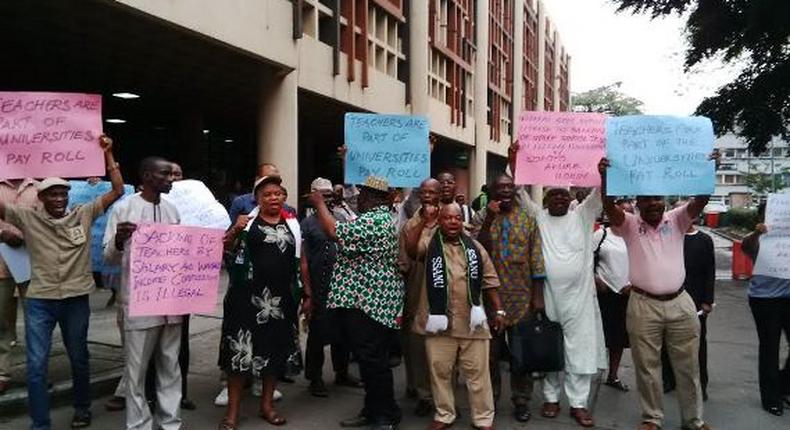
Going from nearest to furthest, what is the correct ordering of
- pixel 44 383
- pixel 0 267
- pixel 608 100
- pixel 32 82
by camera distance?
pixel 44 383
pixel 0 267
pixel 32 82
pixel 608 100

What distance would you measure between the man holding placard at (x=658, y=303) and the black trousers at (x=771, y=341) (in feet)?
3.20

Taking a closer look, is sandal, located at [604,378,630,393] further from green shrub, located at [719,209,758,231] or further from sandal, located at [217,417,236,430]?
green shrub, located at [719,209,758,231]

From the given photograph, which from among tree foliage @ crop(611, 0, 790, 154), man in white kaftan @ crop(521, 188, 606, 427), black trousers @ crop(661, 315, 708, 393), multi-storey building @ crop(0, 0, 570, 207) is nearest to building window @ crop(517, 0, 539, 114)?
multi-storey building @ crop(0, 0, 570, 207)

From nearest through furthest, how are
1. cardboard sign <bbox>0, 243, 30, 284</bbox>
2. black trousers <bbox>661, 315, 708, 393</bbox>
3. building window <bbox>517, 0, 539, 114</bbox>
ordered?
cardboard sign <bbox>0, 243, 30, 284</bbox> → black trousers <bbox>661, 315, 708, 393</bbox> → building window <bbox>517, 0, 539, 114</bbox>

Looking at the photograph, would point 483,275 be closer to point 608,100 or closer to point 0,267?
point 0,267

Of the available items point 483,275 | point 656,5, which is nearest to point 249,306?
point 483,275

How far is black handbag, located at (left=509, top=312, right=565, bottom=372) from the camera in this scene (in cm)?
527

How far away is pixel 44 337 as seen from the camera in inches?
189

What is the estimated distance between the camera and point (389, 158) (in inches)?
239

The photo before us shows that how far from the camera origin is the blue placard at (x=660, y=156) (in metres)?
5.05

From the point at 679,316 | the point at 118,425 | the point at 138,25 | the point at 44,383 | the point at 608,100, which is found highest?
the point at 608,100

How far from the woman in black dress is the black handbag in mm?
1765

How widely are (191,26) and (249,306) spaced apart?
18.4ft

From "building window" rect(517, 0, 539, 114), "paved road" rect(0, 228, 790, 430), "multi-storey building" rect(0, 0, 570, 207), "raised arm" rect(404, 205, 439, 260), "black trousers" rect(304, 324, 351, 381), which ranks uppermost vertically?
"building window" rect(517, 0, 539, 114)
